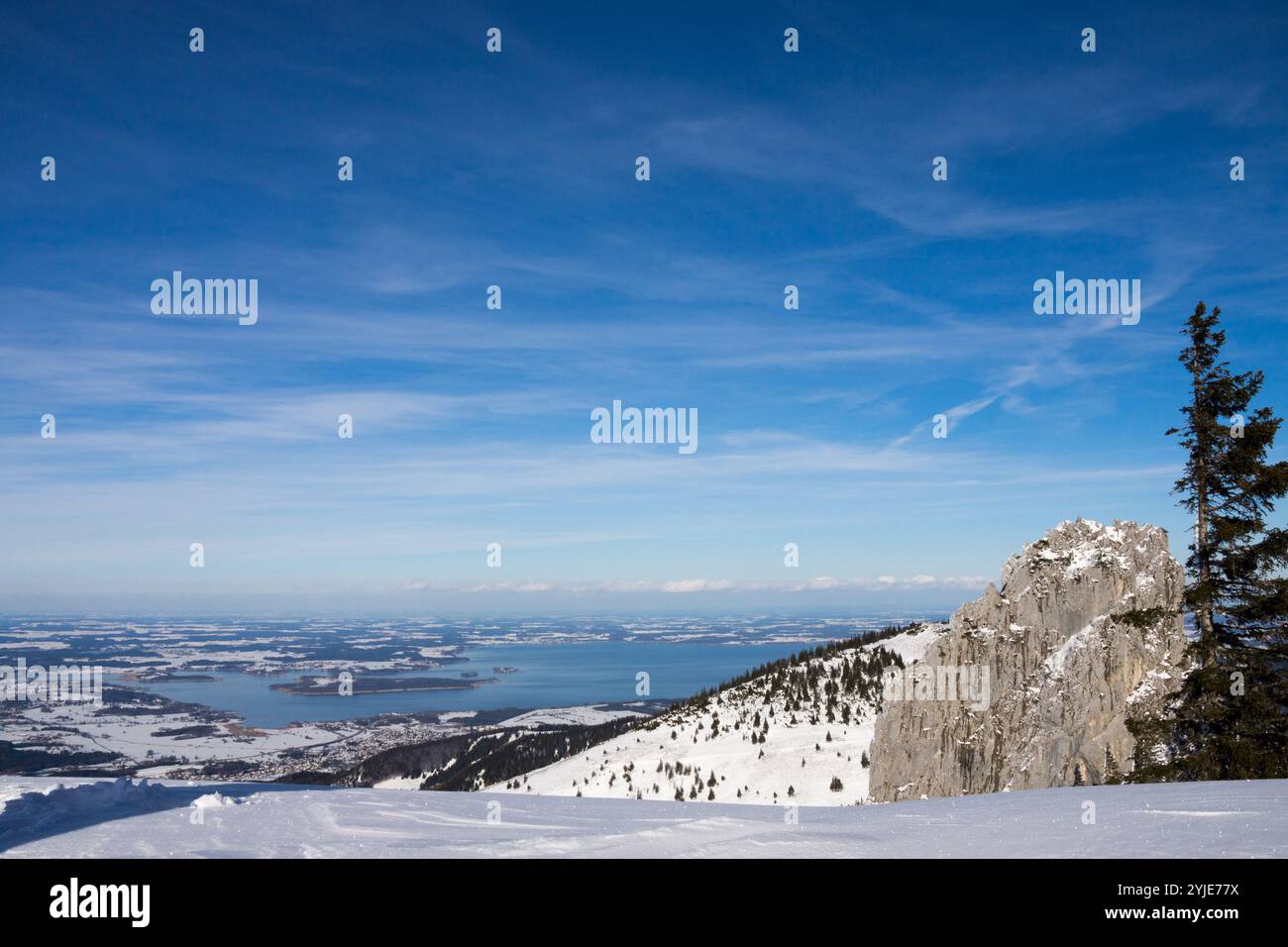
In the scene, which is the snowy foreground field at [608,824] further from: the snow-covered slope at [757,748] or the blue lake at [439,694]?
the blue lake at [439,694]

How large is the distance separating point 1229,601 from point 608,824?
60.6ft

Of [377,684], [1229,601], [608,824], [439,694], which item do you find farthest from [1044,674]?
[377,684]

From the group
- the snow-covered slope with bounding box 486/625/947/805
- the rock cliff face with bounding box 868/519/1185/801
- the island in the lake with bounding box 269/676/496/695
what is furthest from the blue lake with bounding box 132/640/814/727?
the rock cliff face with bounding box 868/519/1185/801

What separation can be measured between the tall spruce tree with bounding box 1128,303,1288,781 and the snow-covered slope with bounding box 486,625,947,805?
1681 cm

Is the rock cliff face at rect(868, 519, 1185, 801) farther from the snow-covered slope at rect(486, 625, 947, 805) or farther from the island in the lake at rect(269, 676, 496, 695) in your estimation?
the island in the lake at rect(269, 676, 496, 695)

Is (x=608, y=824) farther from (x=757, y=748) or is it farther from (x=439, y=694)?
(x=439, y=694)

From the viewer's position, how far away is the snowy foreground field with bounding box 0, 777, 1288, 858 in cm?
537

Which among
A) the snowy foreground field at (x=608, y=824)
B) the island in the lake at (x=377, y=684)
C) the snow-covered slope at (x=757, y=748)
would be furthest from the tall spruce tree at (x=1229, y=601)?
the island in the lake at (x=377, y=684)

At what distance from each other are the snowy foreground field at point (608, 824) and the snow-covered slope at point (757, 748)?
2247 centimetres

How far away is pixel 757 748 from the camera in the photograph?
1668 inches

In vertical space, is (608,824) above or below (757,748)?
above

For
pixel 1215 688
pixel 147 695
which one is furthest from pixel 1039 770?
pixel 147 695
